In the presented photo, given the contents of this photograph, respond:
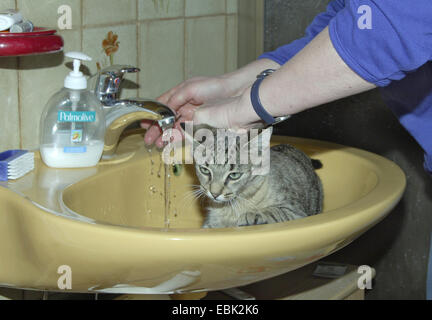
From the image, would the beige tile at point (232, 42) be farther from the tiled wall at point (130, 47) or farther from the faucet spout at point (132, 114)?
the faucet spout at point (132, 114)

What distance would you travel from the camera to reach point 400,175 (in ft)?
3.31

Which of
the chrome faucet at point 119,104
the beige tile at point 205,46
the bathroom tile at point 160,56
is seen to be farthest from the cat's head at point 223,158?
the beige tile at point 205,46

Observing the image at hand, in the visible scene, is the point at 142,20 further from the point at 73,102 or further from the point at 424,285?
the point at 424,285

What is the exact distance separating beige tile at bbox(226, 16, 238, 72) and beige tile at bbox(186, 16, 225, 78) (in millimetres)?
25

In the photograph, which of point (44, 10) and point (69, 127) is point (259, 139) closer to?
point (69, 127)

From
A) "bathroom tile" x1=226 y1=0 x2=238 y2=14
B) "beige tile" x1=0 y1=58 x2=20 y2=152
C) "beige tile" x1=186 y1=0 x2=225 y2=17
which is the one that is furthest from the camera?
"bathroom tile" x1=226 y1=0 x2=238 y2=14

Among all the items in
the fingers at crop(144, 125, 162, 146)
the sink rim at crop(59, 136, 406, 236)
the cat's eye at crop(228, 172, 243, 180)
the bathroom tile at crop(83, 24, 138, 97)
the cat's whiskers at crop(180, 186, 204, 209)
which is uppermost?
the bathroom tile at crop(83, 24, 138, 97)

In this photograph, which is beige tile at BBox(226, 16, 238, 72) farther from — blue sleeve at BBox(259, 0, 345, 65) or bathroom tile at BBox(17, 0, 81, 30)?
bathroom tile at BBox(17, 0, 81, 30)

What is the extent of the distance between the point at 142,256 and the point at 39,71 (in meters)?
0.49

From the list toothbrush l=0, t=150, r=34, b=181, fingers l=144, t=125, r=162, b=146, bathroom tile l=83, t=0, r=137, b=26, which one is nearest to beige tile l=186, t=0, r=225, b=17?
bathroom tile l=83, t=0, r=137, b=26

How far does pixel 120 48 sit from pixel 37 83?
0.22m

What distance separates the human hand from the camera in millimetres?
1139

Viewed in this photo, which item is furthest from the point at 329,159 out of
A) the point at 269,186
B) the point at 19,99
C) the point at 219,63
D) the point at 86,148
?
the point at 19,99

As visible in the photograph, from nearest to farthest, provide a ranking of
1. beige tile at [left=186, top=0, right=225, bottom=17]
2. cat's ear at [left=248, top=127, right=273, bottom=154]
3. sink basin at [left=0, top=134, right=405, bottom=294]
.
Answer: sink basin at [left=0, top=134, right=405, bottom=294], cat's ear at [left=248, top=127, right=273, bottom=154], beige tile at [left=186, top=0, right=225, bottom=17]
